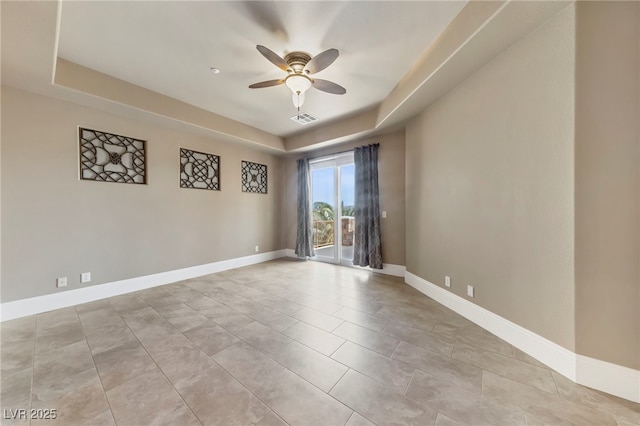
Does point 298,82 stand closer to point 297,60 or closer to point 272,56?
point 297,60

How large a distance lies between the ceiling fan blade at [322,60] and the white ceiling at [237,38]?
29 centimetres

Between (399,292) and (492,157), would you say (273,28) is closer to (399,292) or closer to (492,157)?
(492,157)

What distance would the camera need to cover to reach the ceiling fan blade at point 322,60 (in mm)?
2093

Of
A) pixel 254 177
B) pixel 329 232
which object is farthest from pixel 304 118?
pixel 329 232

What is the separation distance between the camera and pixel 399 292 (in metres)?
3.46

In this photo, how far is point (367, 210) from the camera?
15.2ft

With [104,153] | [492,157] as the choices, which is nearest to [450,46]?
[492,157]

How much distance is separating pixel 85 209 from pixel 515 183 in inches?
205

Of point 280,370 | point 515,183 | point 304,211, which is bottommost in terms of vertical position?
point 280,370

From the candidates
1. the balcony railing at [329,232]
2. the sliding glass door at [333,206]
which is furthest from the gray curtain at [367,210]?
the balcony railing at [329,232]

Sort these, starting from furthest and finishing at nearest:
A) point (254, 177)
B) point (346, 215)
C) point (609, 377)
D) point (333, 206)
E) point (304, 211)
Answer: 1. point (304, 211)
2. point (254, 177)
3. point (333, 206)
4. point (346, 215)
5. point (609, 377)

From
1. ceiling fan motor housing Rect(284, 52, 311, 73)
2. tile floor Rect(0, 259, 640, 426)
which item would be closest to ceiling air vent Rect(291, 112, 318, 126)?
ceiling fan motor housing Rect(284, 52, 311, 73)

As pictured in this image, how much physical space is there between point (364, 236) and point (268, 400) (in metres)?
3.48

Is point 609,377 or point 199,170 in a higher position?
point 199,170
